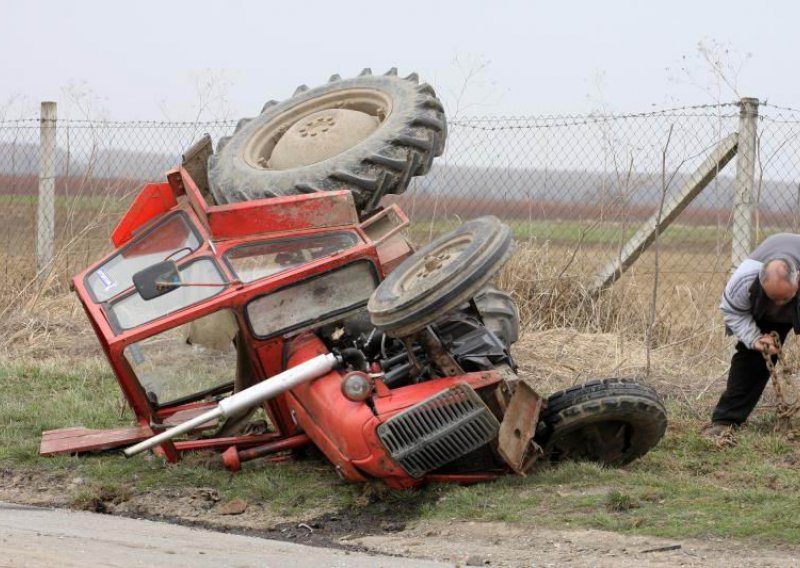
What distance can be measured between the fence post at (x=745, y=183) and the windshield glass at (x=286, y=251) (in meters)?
4.05

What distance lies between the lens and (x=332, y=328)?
7.32 metres

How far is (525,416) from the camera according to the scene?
6770 millimetres

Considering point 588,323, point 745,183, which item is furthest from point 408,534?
point 588,323

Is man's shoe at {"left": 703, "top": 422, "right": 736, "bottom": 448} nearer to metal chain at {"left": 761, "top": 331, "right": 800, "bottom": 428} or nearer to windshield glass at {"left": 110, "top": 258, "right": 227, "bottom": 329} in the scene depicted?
metal chain at {"left": 761, "top": 331, "right": 800, "bottom": 428}

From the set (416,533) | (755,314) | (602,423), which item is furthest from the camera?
(755,314)

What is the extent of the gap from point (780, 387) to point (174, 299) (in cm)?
377

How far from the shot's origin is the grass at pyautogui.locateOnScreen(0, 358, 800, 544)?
20.0ft

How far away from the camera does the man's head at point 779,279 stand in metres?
7.53

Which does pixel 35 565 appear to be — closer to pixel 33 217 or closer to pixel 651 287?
pixel 651 287

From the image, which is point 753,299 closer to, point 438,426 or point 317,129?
point 438,426

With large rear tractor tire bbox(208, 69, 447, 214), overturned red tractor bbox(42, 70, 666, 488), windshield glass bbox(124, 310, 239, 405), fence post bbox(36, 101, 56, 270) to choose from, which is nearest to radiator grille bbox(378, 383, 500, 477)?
overturned red tractor bbox(42, 70, 666, 488)

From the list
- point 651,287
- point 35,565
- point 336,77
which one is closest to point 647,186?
point 651,287

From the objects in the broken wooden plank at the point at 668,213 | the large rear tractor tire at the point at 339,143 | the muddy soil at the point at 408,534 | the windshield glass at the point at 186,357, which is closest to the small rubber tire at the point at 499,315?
the large rear tractor tire at the point at 339,143

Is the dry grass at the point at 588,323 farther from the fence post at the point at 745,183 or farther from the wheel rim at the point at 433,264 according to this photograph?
the wheel rim at the point at 433,264
